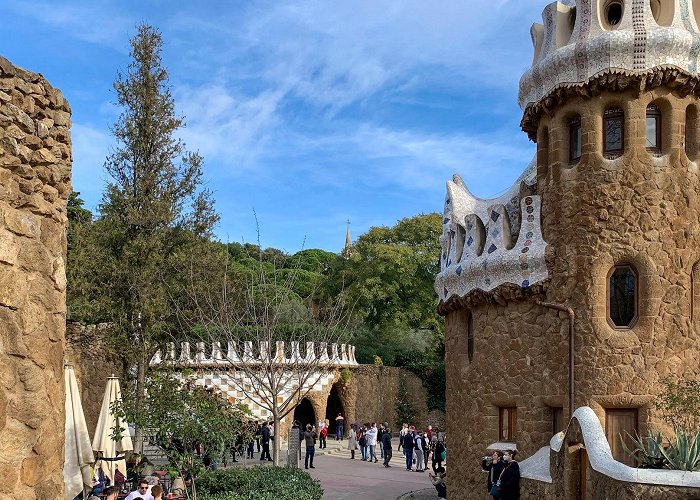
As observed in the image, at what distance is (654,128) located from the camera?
12859 millimetres

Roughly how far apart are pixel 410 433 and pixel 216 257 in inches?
290

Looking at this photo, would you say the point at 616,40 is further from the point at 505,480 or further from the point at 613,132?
the point at 505,480

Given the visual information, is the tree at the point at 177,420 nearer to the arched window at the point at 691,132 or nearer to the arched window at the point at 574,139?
the arched window at the point at 574,139

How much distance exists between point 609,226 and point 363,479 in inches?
414

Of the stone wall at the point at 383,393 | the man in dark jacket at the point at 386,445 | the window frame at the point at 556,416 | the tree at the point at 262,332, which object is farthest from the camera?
the stone wall at the point at 383,393

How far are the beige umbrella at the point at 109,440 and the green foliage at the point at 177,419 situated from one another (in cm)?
68

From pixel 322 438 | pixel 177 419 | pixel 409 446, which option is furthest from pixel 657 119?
pixel 322 438

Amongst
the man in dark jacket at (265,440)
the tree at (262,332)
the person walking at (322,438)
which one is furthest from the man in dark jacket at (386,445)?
the person walking at (322,438)

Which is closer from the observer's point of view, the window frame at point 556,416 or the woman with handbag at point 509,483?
the woman with handbag at point 509,483

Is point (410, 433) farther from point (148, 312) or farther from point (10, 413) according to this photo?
point (10, 413)

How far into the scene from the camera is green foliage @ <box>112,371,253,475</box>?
39.1ft

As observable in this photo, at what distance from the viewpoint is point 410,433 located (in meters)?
23.7

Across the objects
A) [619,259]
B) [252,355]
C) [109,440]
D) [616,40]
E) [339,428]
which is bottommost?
[339,428]

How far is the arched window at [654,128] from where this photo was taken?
12.8 m
